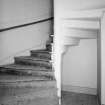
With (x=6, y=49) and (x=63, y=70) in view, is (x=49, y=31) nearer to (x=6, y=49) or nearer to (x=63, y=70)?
(x=63, y=70)

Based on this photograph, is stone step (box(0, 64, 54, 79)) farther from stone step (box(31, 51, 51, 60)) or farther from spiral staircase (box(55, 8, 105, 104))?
stone step (box(31, 51, 51, 60))

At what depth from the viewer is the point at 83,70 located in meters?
3.60

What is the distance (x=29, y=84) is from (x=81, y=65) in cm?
184

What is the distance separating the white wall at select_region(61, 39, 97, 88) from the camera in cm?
350

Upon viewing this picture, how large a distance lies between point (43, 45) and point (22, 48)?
0.85 metres

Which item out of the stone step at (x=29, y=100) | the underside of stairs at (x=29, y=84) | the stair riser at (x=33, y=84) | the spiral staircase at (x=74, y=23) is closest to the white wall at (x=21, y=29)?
the underside of stairs at (x=29, y=84)

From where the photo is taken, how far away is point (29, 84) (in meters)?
2.26

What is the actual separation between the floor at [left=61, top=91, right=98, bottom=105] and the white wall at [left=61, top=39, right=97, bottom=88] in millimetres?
313

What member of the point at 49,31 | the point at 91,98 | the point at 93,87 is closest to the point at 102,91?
the point at 91,98

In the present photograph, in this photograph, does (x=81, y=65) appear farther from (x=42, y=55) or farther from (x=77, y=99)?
(x=42, y=55)

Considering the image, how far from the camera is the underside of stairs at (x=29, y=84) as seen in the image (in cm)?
196

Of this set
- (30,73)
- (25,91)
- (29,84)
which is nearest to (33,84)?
(29,84)

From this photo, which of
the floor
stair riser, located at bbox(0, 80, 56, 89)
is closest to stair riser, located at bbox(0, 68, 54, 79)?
stair riser, located at bbox(0, 80, 56, 89)

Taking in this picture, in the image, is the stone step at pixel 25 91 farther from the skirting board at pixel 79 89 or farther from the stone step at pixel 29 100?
the skirting board at pixel 79 89
